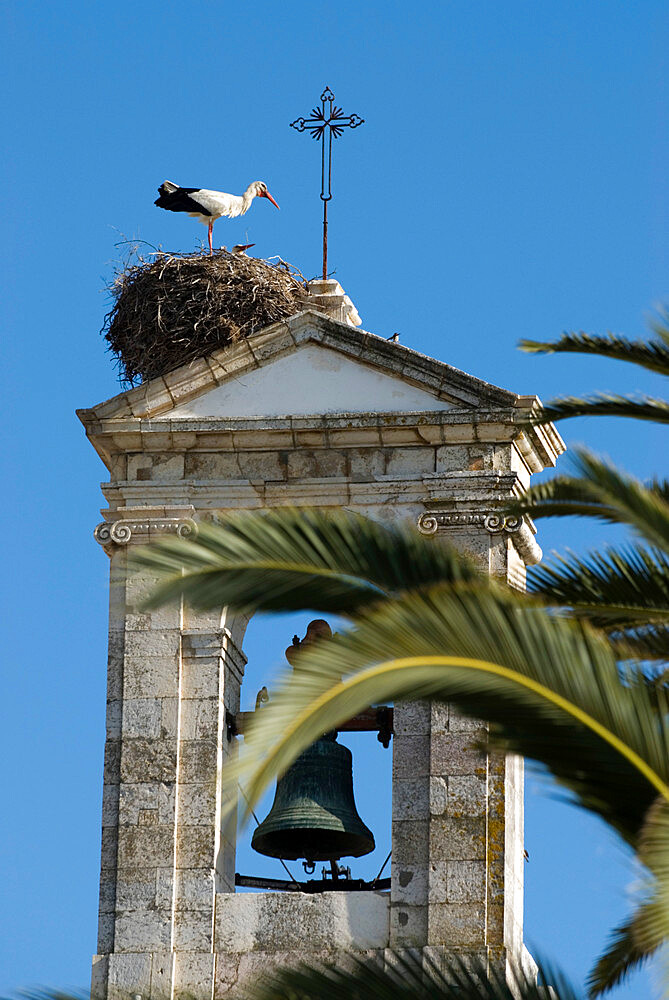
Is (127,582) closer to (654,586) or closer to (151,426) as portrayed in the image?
(151,426)

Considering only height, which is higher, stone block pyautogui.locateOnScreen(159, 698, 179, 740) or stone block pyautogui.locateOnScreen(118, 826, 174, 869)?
stone block pyautogui.locateOnScreen(159, 698, 179, 740)

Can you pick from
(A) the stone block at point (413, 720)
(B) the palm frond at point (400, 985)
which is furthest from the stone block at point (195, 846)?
(B) the palm frond at point (400, 985)

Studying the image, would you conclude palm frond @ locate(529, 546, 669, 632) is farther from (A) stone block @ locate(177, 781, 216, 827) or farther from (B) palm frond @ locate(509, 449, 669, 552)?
(A) stone block @ locate(177, 781, 216, 827)

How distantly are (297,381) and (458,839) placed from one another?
8.70 ft

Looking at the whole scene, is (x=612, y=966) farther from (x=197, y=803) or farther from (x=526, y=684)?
(x=197, y=803)

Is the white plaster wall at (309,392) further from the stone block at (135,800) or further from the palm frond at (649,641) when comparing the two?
the palm frond at (649,641)

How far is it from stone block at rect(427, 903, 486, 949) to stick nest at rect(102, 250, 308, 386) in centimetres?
370

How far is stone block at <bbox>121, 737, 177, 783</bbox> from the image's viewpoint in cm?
1179

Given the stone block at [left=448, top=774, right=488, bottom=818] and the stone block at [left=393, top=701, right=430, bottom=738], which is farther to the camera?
the stone block at [left=393, top=701, right=430, bottom=738]

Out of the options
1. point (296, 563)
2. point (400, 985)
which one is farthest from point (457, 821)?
point (296, 563)

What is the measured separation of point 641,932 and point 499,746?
0.87 m

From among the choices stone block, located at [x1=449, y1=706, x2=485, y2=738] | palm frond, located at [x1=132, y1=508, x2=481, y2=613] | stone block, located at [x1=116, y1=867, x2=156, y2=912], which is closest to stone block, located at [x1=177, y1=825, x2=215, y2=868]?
stone block, located at [x1=116, y1=867, x2=156, y2=912]

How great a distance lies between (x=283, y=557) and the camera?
7699mm

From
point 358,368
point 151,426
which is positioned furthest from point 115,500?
point 358,368
